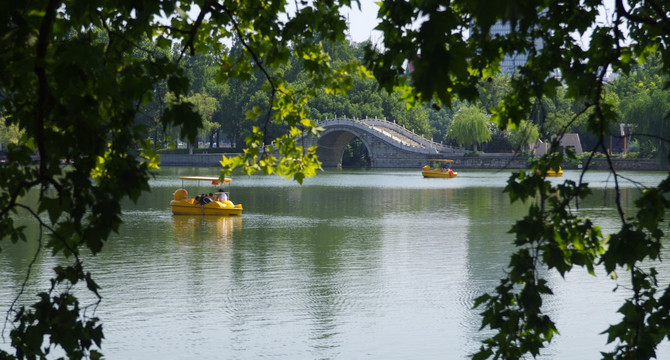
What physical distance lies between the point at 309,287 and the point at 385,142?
49722 millimetres

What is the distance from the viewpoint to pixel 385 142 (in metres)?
62.4

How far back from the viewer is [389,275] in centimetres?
1418

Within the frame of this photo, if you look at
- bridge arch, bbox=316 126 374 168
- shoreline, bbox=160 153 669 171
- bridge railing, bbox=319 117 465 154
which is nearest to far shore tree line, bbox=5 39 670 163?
shoreline, bbox=160 153 669 171

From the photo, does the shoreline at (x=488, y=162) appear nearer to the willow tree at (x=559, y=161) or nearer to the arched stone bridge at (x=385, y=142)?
the arched stone bridge at (x=385, y=142)

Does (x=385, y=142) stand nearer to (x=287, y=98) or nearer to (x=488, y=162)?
(x=488, y=162)

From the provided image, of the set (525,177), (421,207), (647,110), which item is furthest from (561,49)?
(647,110)

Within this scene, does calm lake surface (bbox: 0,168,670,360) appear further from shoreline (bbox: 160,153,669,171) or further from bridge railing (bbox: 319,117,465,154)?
bridge railing (bbox: 319,117,465,154)

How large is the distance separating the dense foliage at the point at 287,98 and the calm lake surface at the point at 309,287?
0.73 meters

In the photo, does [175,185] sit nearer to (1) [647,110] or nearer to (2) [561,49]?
(1) [647,110]

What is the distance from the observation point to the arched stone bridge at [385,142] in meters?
60.8

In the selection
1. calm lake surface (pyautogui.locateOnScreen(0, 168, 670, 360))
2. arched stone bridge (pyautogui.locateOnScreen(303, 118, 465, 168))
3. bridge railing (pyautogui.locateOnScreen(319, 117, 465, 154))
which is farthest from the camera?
arched stone bridge (pyautogui.locateOnScreen(303, 118, 465, 168))

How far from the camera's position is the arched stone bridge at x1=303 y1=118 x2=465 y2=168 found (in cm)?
6081

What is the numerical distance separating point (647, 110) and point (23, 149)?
1836 inches

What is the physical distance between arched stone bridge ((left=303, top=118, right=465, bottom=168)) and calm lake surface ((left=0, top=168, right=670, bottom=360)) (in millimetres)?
37149
